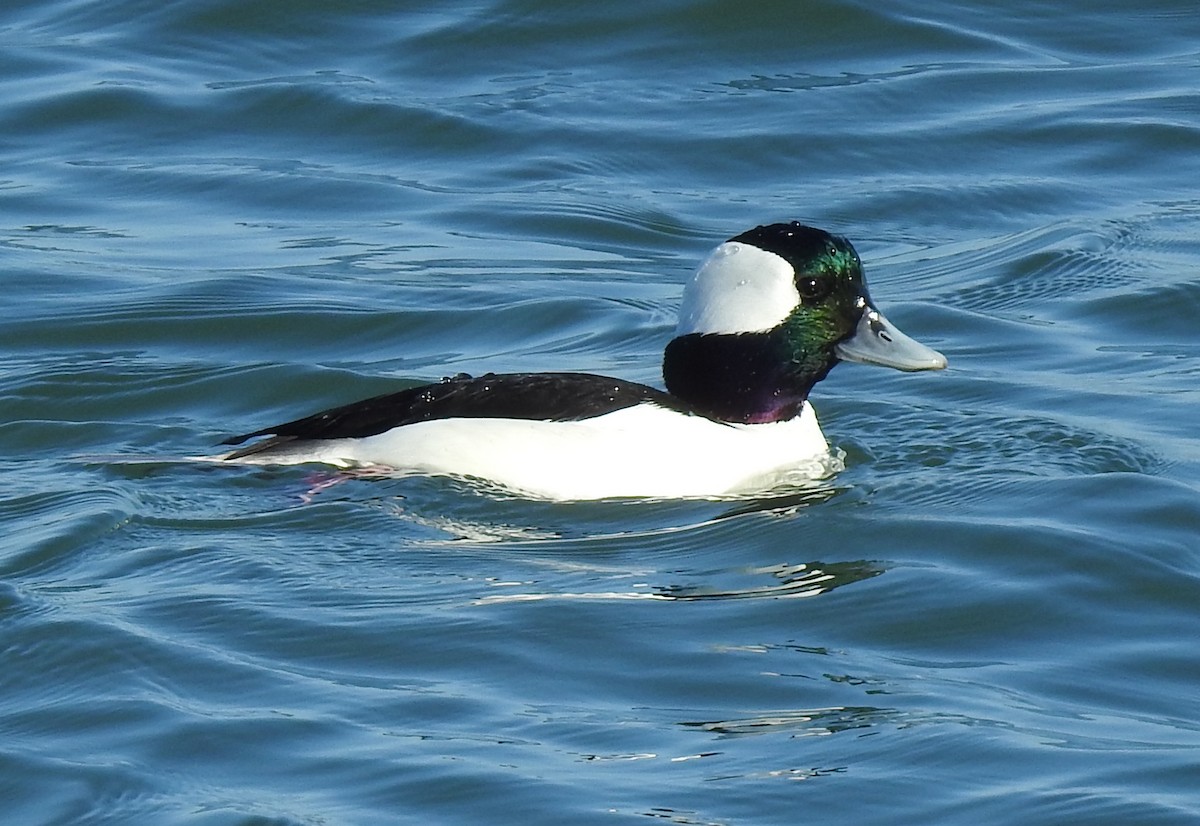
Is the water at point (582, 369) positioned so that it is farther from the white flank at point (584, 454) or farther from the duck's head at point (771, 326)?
the duck's head at point (771, 326)

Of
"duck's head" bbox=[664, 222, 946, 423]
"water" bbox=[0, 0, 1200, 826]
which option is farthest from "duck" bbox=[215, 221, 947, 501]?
"water" bbox=[0, 0, 1200, 826]

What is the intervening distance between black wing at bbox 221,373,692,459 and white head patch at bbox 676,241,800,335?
0.34 meters

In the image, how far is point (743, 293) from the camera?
8414 mm

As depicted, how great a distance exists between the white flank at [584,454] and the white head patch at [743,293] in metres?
0.38

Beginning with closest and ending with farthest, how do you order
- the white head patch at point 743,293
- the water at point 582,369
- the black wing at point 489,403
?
the water at point 582,369 < the black wing at point 489,403 < the white head patch at point 743,293

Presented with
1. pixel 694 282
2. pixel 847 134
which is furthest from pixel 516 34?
pixel 694 282

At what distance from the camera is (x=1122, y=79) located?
15250 mm

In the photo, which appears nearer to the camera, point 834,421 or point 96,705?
point 96,705

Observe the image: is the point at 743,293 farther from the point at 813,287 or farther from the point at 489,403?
the point at 489,403

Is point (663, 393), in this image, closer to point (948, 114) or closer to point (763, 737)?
point (763, 737)

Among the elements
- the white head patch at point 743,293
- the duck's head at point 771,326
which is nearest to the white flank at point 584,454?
the duck's head at point 771,326

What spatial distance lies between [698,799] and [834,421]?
4.07m

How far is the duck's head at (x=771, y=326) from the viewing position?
27.7 ft

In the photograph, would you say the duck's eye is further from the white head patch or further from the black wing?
the black wing
